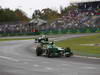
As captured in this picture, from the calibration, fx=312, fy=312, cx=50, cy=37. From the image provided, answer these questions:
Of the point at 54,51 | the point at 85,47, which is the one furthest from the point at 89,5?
the point at 54,51

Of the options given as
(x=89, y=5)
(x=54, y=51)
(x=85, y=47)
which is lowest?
(x=85, y=47)

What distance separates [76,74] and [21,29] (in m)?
58.5

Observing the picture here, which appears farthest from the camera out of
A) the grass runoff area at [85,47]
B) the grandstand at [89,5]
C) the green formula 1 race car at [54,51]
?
the grandstand at [89,5]

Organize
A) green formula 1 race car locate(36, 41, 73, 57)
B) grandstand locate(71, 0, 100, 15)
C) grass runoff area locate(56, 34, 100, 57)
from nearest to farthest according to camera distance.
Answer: green formula 1 race car locate(36, 41, 73, 57)
grass runoff area locate(56, 34, 100, 57)
grandstand locate(71, 0, 100, 15)

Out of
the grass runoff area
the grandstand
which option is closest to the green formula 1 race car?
the grass runoff area

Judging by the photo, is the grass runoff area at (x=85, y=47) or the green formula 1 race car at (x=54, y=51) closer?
the green formula 1 race car at (x=54, y=51)

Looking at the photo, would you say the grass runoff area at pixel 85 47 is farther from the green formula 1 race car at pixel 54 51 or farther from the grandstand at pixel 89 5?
A: the grandstand at pixel 89 5

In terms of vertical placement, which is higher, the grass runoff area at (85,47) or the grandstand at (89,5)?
the grandstand at (89,5)

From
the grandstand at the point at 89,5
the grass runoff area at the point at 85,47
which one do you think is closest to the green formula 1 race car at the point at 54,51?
the grass runoff area at the point at 85,47

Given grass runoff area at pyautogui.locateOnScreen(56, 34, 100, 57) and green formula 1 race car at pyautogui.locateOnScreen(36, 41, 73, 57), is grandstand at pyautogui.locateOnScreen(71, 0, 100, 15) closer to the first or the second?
grass runoff area at pyautogui.locateOnScreen(56, 34, 100, 57)

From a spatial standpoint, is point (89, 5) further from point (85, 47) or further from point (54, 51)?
point (54, 51)

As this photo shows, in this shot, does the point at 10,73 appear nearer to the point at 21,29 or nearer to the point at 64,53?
the point at 64,53

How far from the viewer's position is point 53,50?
73.8 ft

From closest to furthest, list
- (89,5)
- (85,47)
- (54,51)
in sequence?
(54,51)
(85,47)
(89,5)
